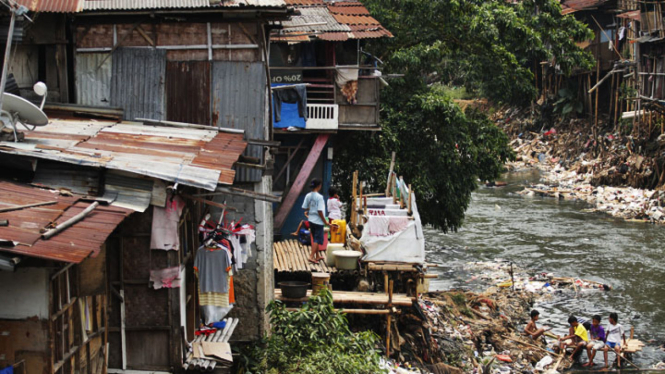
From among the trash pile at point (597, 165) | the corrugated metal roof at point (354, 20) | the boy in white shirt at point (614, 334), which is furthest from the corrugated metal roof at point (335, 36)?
the trash pile at point (597, 165)

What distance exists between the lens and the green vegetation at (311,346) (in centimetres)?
923

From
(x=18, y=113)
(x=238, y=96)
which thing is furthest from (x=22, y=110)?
(x=238, y=96)

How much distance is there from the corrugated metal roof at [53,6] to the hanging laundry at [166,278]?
12.5 feet

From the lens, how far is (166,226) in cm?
746

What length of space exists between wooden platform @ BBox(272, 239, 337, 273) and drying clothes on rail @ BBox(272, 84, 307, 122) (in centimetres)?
301

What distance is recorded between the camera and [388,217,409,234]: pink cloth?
493 inches

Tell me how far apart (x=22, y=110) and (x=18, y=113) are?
2.1 inches

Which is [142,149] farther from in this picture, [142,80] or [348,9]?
[348,9]

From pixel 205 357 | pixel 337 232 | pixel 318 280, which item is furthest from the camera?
pixel 337 232

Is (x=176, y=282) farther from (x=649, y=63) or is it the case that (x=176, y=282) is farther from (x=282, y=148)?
(x=649, y=63)

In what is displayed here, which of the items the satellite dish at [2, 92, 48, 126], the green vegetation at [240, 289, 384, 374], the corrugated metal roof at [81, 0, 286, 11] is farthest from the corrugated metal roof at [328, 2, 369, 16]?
the satellite dish at [2, 92, 48, 126]

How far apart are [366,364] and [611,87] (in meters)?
30.1

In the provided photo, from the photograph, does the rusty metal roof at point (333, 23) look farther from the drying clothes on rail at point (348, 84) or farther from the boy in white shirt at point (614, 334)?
the boy in white shirt at point (614, 334)

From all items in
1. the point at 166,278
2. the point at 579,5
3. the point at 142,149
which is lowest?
the point at 166,278
